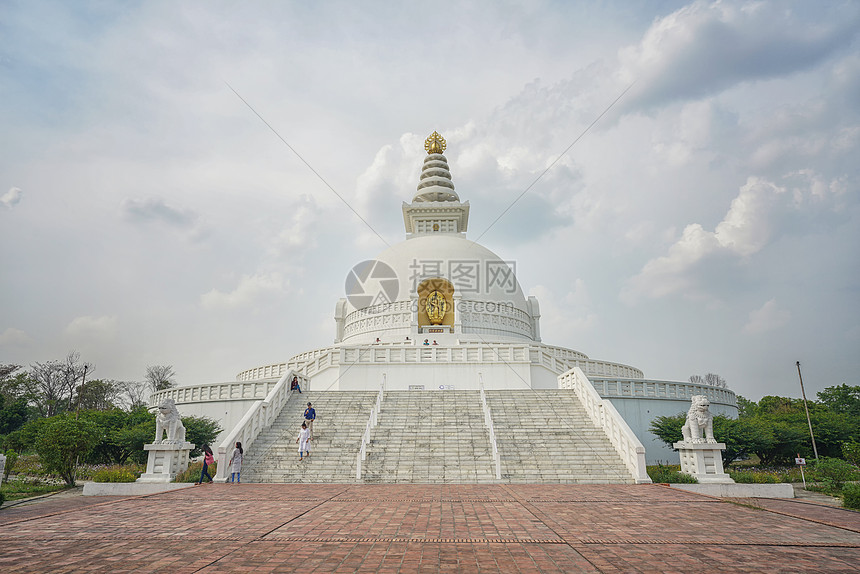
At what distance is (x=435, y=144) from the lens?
5122 cm

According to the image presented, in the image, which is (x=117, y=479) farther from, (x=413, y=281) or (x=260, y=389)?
(x=413, y=281)

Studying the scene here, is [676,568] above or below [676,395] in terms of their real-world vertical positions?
below

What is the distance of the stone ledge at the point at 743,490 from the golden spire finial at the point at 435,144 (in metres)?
43.1

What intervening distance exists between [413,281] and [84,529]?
1068 inches

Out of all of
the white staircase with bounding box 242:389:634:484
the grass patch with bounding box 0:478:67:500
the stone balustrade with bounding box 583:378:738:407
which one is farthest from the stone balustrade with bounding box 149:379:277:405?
the stone balustrade with bounding box 583:378:738:407

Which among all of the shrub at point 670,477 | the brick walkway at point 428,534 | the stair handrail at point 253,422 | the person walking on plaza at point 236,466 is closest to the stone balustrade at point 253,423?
the stair handrail at point 253,422

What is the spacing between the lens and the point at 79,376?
51438 millimetres

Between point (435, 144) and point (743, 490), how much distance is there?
4384 centimetres

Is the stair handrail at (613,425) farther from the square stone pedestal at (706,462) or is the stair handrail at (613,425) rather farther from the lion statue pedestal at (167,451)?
the lion statue pedestal at (167,451)

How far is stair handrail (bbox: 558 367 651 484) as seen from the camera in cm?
1355

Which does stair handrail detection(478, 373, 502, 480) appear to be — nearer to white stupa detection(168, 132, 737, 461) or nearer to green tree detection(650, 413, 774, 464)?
white stupa detection(168, 132, 737, 461)

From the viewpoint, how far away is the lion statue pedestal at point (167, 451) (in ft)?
45.1

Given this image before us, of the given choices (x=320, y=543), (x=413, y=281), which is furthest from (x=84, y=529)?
(x=413, y=281)

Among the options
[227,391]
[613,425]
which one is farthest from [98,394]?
[613,425]
